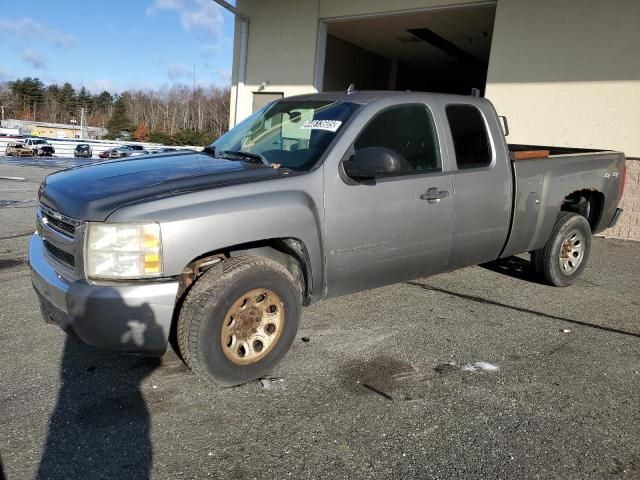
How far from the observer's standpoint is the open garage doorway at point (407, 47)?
1247 centimetres

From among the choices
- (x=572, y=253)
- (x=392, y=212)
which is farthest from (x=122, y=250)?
(x=572, y=253)

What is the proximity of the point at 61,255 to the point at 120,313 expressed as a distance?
2.25 feet

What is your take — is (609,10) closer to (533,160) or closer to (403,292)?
(533,160)

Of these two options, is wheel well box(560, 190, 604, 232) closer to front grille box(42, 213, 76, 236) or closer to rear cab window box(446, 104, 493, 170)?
rear cab window box(446, 104, 493, 170)

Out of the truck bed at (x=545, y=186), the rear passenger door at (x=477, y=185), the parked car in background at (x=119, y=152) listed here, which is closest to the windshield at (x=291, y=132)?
the rear passenger door at (x=477, y=185)

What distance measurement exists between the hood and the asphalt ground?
1.11m

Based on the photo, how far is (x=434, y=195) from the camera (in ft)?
13.1

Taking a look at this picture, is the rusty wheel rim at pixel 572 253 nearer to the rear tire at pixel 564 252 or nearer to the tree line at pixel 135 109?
the rear tire at pixel 564 252

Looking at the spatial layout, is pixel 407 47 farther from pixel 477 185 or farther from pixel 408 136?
pixel 408 136

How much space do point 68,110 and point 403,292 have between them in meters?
142

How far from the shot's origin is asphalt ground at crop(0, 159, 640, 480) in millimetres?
2512

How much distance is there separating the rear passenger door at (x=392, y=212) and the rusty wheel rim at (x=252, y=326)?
50 centimetres

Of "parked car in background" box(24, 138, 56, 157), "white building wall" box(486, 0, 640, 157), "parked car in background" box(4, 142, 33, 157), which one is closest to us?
"white building wall" box(486, 0, 640, 157)

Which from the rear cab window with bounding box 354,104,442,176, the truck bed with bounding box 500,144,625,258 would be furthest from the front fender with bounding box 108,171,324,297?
the truck bed with bounding box 500,144,625,258
